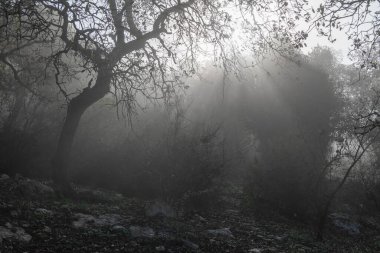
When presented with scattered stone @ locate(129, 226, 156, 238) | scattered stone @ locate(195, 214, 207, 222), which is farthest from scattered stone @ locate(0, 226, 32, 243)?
scattered stone @ locate(195, 214, 207, 222)

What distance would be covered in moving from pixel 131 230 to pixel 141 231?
21 cm

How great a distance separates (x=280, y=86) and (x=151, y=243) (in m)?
20.1

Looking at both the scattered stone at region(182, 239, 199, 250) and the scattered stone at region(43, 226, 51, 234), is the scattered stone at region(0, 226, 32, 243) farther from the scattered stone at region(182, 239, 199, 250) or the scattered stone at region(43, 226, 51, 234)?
the scattered stone at region(182, 239, 199, 250)

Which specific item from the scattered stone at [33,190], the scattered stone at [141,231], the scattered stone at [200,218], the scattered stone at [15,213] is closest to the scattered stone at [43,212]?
the scattered stone at [15,213]

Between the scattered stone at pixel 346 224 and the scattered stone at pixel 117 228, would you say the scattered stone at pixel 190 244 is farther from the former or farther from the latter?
the scattered stone at pixel 346 224

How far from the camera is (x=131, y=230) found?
26.1ft

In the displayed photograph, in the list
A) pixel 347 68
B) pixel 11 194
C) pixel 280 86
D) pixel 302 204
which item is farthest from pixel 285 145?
pixel 347 68

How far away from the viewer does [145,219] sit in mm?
9281

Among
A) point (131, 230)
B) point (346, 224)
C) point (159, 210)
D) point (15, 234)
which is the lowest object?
point (15, 234)

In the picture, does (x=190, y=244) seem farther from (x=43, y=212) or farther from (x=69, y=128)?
(x=69, y=128)

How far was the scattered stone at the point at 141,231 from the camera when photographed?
7779 mm

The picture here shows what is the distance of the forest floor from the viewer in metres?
6.80

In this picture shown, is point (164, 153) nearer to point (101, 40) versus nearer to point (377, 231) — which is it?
point (101, 40)

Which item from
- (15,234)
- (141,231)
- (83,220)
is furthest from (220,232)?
(15,234)
